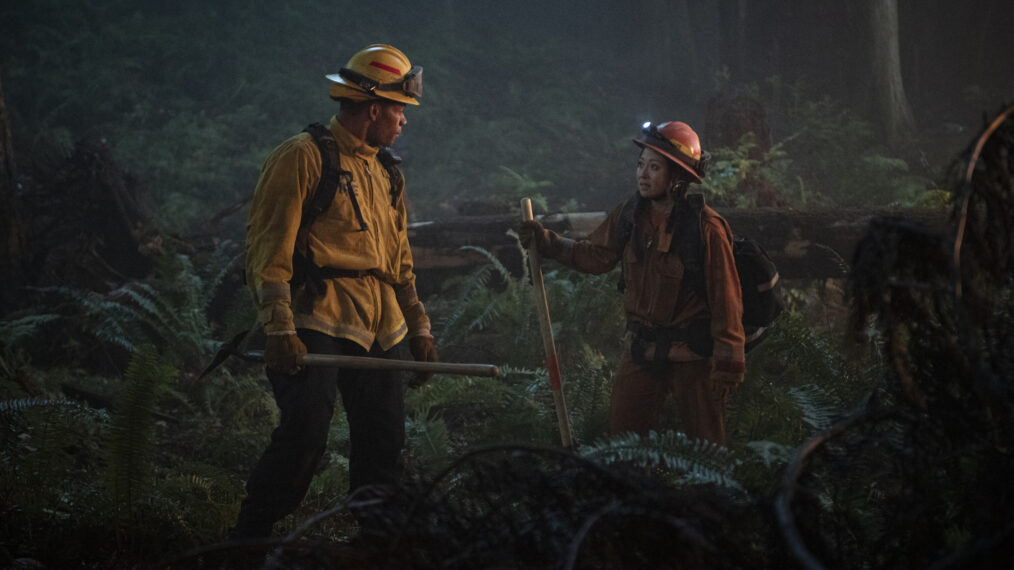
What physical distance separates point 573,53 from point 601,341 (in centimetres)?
1667

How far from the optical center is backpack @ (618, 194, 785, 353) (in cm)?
414

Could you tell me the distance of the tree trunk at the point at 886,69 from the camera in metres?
13.7

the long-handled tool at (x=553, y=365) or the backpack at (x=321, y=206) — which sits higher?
the backpack at (x=321, y=206)

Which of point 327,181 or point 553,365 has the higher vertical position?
point 327,181

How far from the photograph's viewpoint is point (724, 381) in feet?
13.0

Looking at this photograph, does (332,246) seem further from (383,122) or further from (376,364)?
(383,122)

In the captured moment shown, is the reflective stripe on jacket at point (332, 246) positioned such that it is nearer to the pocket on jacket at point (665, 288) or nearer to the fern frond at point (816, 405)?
the pocket on jacket at point (665, 288)

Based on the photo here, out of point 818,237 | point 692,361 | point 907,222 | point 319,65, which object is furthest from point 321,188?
point 319,65

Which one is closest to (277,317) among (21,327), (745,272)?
(745,272)

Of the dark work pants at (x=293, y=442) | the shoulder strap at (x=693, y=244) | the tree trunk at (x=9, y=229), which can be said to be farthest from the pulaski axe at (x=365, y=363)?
the tree trunk at (x=9, y=229)

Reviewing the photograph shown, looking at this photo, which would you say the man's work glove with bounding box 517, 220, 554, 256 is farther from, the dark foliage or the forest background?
the dark foliage

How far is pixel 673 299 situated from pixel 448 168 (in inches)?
490

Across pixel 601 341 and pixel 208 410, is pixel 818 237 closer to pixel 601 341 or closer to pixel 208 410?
pixel 601 341

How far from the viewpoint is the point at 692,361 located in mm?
4188
